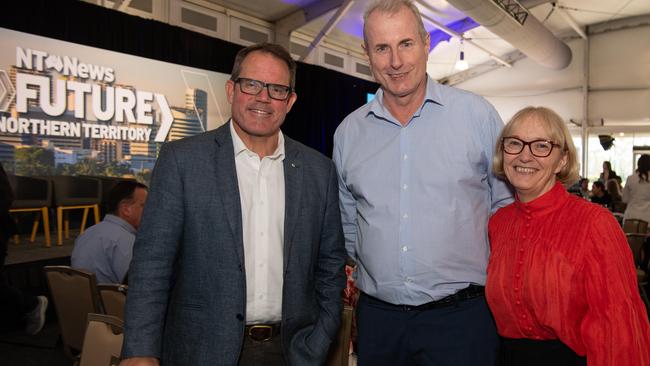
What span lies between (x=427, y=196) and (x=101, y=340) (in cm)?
142

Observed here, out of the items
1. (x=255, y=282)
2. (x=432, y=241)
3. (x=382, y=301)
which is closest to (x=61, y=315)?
(x=255, y=282)

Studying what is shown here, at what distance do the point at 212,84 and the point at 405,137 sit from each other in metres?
7.25

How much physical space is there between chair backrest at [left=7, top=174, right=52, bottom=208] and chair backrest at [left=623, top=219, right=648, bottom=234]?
719 cm

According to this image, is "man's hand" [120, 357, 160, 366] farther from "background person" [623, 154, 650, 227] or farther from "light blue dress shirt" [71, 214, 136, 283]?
"background person" [623, 154, 650, 227]

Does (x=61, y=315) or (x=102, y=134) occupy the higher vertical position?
(x=102, y=134)

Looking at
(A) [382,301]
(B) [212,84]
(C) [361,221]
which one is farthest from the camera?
(B) [212,84]

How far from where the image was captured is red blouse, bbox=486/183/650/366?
1328mm

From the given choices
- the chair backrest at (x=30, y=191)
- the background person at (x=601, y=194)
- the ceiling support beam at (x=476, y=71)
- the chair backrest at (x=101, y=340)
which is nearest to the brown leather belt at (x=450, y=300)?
the chair backrest at (x=101, y=340)

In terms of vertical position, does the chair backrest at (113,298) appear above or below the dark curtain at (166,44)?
below

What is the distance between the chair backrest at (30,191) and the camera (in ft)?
18.8

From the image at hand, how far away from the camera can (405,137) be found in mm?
1694

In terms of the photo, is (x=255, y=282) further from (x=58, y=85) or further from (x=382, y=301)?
(x=58, y=85)

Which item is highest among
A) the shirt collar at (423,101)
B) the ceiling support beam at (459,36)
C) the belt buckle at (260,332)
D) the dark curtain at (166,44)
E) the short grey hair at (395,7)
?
the ceiling support beam at (459,36)

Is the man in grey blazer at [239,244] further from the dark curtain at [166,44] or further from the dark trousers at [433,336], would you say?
the dark curtain at [166,44]
